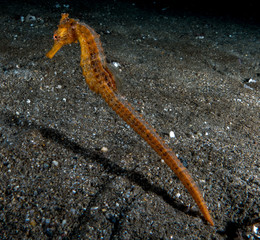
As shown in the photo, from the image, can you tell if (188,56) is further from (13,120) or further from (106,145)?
(13,120)

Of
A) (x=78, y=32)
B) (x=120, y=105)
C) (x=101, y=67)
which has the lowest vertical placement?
(x=120, y=105)

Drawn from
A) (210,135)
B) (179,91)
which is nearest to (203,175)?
(210,135)

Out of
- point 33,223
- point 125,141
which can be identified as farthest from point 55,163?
point 125,141

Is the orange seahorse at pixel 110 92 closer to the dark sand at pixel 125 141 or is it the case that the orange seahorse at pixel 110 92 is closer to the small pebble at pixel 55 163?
the dark sand at pixel 125 141

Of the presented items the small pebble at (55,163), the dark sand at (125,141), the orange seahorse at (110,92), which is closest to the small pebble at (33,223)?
the dark sand at (125,141)

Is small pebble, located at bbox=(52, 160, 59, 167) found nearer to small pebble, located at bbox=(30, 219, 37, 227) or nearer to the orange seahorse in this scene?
small pebble, located at bbox=(30, 219, 37, 227)

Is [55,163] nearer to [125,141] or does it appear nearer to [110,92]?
[125,141]
